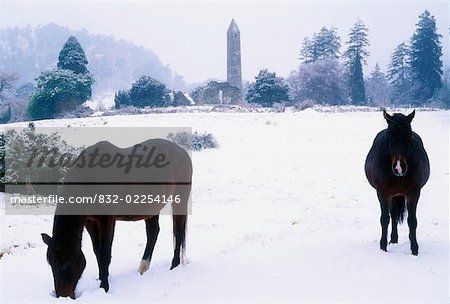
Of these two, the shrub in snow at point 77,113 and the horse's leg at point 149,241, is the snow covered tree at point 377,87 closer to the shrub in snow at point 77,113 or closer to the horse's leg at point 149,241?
the shrub in snow at point 77,113

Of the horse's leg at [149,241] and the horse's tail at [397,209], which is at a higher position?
the horse's tail at [397,209]

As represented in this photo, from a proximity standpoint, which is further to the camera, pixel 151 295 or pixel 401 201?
pixel 401 201

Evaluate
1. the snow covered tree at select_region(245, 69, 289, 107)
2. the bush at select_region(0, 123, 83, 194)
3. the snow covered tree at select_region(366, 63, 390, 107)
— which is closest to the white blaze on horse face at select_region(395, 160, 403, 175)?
the bush at select_region(0, 123, 83, 194)

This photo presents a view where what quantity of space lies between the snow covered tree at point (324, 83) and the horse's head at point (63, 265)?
170 ft

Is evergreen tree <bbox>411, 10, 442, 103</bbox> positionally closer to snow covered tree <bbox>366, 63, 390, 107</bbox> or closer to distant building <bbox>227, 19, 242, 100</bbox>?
snow covered tree <bbox>366, 63, 390, 107</bbox>

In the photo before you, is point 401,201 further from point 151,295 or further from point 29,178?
point 29,178

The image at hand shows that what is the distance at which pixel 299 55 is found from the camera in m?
68.1

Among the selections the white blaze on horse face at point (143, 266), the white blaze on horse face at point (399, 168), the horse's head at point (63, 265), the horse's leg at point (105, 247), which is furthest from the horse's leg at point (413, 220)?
the horse's head at point (63, 265)

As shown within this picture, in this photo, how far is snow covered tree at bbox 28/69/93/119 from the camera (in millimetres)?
36531

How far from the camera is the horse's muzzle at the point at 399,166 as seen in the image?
5329 millimetres

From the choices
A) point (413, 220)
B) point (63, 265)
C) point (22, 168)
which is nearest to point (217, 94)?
point (22, 168)

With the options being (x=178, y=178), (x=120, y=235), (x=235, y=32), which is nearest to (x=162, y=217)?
(x=120, y=235)

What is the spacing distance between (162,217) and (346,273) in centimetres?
644

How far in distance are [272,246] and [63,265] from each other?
3400 mm
